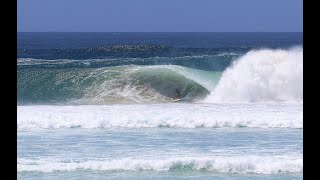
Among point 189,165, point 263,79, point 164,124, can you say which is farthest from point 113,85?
point 189,165

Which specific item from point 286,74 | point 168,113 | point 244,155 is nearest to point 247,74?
point 286,74

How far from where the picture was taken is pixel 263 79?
58.7 ft

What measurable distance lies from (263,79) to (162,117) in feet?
22.1

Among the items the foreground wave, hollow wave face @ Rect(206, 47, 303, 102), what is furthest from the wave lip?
hollow wave face @ Rect(206, 47, 303, 102)

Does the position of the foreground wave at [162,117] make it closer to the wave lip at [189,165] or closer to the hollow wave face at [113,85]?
the wave lip at [189,165]

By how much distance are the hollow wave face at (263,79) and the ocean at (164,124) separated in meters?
0.03

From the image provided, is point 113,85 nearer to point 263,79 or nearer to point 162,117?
point 263,79

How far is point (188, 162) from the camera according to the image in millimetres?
7441

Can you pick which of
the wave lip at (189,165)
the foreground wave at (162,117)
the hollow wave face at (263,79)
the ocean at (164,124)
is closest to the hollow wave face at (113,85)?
the ocean at (164,124)

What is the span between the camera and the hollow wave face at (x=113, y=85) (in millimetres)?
18016
